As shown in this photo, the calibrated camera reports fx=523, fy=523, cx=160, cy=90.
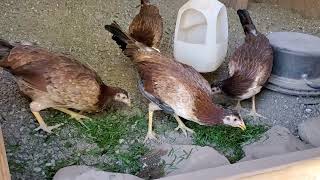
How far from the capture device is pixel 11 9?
139 inches

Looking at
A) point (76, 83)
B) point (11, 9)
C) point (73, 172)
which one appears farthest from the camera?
point (11, 9)

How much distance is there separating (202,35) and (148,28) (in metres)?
0.30

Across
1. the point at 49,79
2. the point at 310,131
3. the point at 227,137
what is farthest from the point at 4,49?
the point at 310,131

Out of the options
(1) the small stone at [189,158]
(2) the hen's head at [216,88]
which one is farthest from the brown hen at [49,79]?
(2) the hen's head at [216,88]

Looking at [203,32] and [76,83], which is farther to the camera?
[203,32]

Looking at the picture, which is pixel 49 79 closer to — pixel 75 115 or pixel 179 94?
pixel 75 115

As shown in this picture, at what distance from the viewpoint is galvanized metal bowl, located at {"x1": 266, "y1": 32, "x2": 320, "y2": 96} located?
2740 millimetres

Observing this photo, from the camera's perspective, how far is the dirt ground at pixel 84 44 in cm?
222

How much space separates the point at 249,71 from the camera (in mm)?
2607

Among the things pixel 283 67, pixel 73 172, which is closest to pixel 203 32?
pixel 283 67

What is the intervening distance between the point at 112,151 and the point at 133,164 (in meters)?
0.13

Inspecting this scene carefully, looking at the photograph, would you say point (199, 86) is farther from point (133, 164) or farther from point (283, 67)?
point (283, 67)

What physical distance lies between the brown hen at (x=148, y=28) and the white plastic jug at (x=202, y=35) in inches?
4.6

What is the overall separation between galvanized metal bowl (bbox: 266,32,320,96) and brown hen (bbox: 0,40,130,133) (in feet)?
3.32
